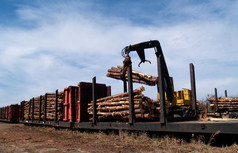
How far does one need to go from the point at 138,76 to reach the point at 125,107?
3.18m

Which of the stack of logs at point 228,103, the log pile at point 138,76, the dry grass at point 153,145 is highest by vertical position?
the log pile at point 138,76

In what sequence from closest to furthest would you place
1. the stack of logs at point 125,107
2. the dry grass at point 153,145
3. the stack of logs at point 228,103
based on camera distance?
1. the dry grass at point 153,145
2. the stack of logs at point 125,107
3. the stack of logs at point 228,103

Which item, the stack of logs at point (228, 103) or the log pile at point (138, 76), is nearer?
the log pile at point (138, 76)

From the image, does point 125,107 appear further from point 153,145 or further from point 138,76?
point 138,76

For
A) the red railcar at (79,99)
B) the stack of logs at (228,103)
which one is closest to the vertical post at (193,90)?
the red railcar at (79,99)

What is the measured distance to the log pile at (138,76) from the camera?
9.45 meters

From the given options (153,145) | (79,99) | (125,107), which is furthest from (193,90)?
(79,99)

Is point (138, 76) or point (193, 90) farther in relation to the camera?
point (138, 76)

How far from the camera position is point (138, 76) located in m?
9.85

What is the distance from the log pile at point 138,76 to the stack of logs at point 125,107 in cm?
218

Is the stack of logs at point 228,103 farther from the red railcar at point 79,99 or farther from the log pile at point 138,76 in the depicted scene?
the red railcar at point 79,99

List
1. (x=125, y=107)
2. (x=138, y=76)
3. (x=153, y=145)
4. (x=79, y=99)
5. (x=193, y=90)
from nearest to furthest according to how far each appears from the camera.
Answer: (x=153, y=145), (x=125, y=107), (x=193, y=90), (x=79, y=99), (x=138, y=76)

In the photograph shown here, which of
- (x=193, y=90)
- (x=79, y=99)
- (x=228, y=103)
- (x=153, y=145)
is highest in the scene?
(x=193, y=90)

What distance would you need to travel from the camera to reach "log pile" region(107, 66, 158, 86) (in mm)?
9453
